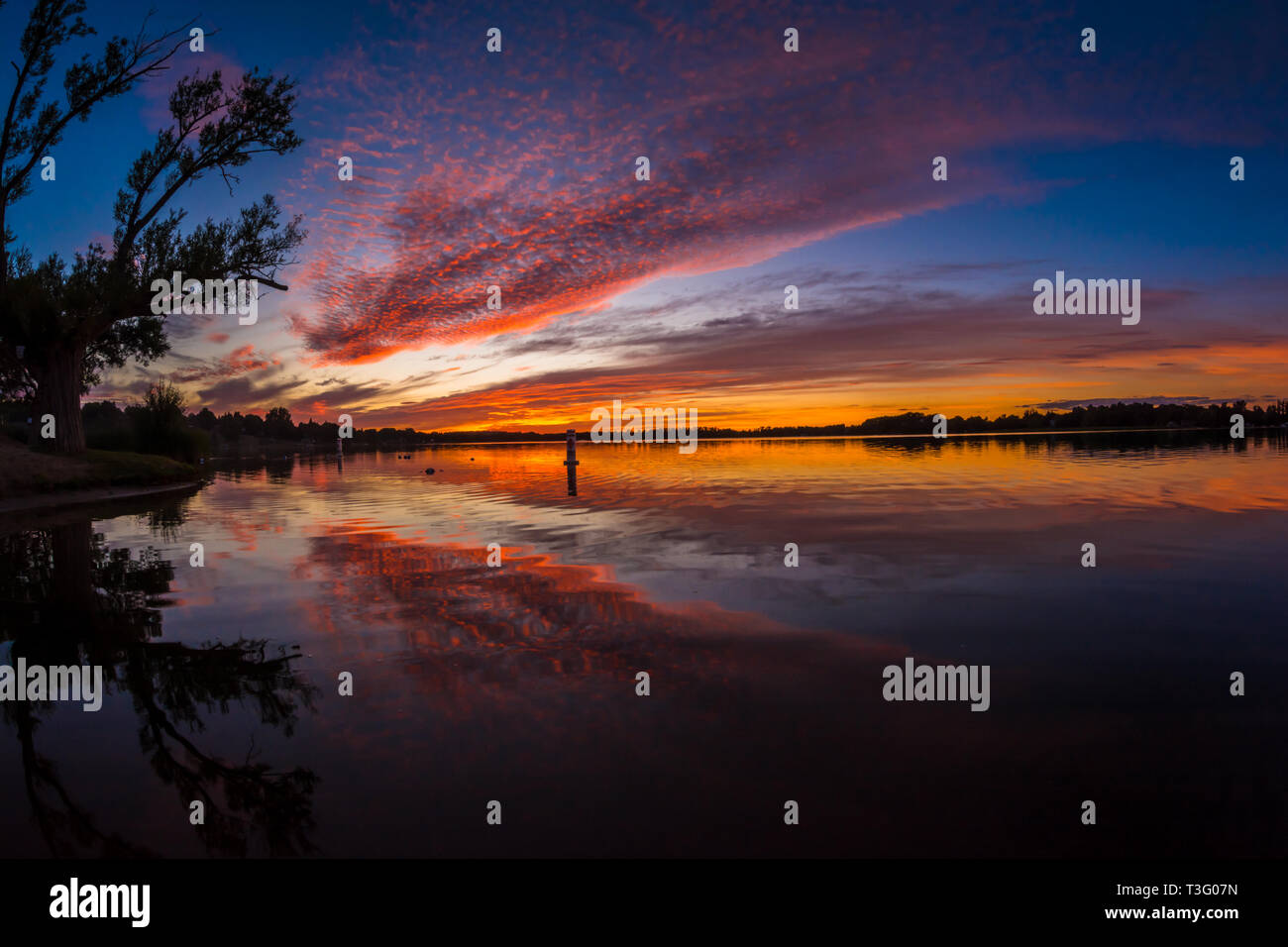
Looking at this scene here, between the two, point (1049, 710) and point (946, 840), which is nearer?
point (946, 840)

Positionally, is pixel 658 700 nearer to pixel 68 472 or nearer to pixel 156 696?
pixel 156 696

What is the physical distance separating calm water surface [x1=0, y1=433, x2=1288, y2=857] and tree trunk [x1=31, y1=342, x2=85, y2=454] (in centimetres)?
1587

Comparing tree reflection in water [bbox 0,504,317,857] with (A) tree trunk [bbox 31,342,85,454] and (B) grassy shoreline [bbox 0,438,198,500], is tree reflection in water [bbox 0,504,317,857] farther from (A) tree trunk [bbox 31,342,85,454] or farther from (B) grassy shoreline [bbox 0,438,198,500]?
(A) tree trunk [bbox 31,342,85,454]

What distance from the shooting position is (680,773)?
12.8 ft

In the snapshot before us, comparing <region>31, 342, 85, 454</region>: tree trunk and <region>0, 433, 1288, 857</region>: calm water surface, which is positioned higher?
<region>31, 342, 85, 454</region>: tree trunk

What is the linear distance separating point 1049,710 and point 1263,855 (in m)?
1.55

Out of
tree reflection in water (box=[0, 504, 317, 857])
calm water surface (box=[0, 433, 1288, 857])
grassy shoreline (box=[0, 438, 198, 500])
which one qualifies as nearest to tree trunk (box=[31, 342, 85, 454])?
grassy shoreline (box=[0, 438, 198, 500])

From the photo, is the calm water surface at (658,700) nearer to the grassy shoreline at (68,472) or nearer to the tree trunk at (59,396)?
the grassy shoreline at (68,472)

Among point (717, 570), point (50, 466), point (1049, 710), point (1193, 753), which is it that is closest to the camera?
point (1193, 753)

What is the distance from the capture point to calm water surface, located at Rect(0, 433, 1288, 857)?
3.43 metres
